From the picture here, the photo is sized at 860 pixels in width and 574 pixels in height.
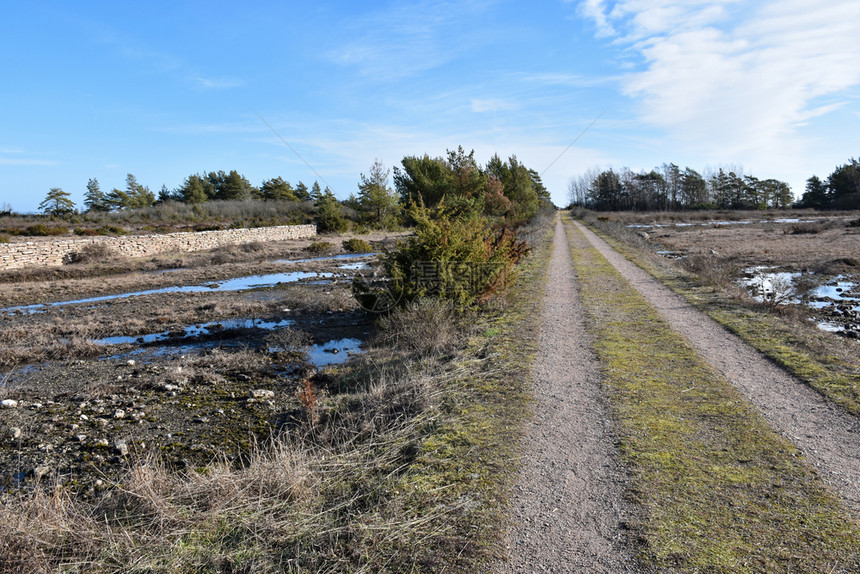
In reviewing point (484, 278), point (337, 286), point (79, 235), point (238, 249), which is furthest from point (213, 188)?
point (484, 278)

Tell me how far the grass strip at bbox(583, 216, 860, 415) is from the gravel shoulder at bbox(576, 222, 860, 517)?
0.17m

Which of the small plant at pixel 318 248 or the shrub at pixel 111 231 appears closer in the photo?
the small plant at pixel 318 248

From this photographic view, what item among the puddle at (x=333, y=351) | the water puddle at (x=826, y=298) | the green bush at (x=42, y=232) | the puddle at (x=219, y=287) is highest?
the green bush at (x=42, y=232)

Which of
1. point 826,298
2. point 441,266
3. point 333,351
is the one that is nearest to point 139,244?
point 333,351

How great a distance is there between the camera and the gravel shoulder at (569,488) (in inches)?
131

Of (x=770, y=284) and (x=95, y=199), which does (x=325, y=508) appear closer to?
(x=770, y=284)

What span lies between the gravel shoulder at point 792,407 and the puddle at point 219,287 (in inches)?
678

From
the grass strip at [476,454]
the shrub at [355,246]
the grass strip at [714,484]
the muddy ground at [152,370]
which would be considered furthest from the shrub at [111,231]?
the grass strip at [714,484]

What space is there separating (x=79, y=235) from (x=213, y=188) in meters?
42.4

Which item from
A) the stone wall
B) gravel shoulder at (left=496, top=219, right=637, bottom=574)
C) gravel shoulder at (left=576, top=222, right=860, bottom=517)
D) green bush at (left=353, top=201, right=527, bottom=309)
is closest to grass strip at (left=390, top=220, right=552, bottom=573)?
gravel shoulder at (left=496, top=219, right=637, bottom=574)

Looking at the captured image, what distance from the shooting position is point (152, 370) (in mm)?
9484

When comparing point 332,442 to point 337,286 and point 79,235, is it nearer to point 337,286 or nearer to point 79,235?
point 337,286

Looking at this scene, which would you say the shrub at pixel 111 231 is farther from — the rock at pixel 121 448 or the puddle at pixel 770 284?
the puddle at pixel 770 284

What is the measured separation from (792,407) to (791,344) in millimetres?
2992
